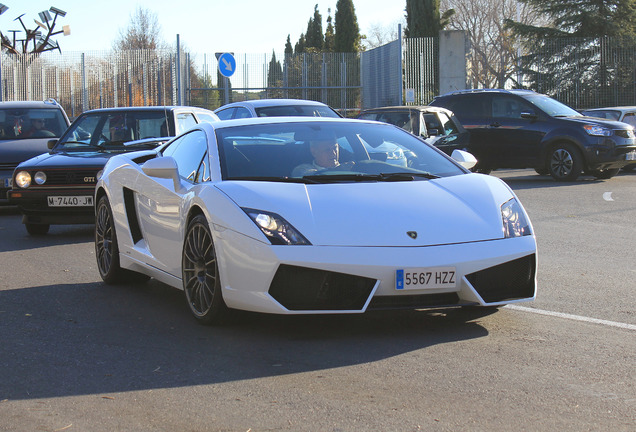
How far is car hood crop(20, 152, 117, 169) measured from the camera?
11.0 metres

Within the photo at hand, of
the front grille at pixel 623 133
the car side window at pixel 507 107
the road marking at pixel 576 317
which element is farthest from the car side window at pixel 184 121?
the front grille at pixel 623 133

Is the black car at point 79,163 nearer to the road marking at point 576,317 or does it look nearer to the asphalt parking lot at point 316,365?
the asphalt parking lot at point 316,365

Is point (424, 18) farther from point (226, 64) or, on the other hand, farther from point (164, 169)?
point (164, 169)

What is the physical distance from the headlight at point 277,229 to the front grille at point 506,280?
974 mm

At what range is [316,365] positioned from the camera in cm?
466

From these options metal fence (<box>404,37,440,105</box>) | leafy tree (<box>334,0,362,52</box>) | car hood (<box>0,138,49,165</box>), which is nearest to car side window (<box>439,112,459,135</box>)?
car hood (<box>0,138,49,165</box>)

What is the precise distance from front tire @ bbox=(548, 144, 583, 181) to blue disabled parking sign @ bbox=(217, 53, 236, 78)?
11.6 m

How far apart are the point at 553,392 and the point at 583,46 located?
107ft

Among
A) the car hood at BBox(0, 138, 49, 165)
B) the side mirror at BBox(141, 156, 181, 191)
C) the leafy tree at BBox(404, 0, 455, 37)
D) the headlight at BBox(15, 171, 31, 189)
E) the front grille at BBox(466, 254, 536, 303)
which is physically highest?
the leafy tree at BBox(404, 0, 455, 37)

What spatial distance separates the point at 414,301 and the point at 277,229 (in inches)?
33.5

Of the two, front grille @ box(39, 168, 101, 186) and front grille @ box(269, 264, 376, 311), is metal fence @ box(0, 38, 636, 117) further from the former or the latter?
front grille @ box(269, 264, 376, 311)

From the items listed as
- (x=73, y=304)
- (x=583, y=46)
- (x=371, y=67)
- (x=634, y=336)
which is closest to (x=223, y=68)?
(x=371, y=67)

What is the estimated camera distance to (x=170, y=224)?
6227mm

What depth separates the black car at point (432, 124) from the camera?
17219mm
